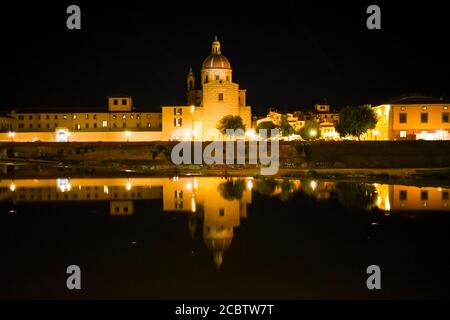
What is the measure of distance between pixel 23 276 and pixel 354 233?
32.5 feet

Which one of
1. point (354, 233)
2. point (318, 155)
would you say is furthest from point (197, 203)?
point (318, 155)

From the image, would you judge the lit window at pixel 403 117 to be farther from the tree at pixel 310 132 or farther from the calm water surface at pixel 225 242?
the calm water surface at pixel 225 242

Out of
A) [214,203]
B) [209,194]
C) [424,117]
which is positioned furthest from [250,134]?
[214,203]

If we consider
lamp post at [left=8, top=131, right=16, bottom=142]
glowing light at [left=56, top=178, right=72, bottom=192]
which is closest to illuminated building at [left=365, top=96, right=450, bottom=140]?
glowing light at [left=56, top=178, right=72, bottom=192]

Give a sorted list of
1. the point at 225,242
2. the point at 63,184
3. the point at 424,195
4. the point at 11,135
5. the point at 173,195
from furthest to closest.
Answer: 1. the point at 11,135
2. the point at 63,184
3. the point at 173,195
4. the point at 424,195
5. the point at 225,242

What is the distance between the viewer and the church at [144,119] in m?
58.4

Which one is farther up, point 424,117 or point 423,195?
point 424,117

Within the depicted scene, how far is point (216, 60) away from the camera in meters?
60.8

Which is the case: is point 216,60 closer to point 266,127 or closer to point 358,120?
point 266,127

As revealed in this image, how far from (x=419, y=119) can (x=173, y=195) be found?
31.0m

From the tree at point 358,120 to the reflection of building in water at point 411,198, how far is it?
23382 millimetres

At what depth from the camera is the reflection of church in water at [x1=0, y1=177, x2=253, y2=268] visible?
62.2 feet

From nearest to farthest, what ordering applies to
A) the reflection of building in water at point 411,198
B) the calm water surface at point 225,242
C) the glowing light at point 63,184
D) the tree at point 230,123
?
the calm water surface at point 225,242
the reflection of building in water at point 411,198
the glowing light at point 63,184
the tree at point 230,123

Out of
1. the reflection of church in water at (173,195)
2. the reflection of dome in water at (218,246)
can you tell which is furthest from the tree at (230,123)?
the reflection of dome in water at (218,246)
